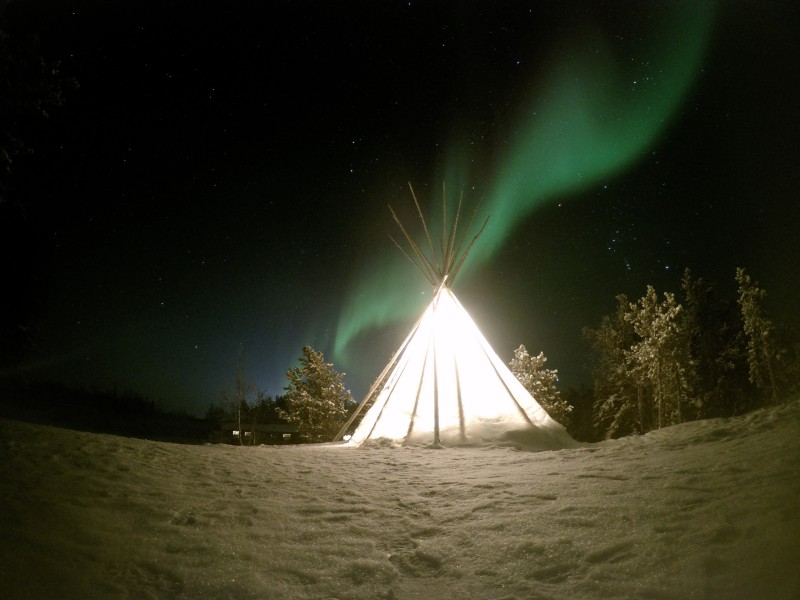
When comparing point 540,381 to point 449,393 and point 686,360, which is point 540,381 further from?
point 449,393

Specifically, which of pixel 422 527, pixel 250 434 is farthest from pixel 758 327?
pixel 250 434

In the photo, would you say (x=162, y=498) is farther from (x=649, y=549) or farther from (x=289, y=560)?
(x=649, y=549)

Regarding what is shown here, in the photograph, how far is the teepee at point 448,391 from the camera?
6.97m

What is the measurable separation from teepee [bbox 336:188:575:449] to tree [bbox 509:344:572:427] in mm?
8933

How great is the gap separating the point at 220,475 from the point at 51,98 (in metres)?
3.93

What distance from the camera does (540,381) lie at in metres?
17.0

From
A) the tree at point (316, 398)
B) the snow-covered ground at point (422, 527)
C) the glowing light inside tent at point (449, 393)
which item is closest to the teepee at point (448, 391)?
the glowing light inside tent at point (449, 393)

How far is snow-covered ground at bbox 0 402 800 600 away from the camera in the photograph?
82.5 inches

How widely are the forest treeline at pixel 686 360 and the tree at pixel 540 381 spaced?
11.1 ft

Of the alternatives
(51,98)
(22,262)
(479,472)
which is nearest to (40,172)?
(22,262)

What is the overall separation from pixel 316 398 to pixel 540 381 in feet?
28.4

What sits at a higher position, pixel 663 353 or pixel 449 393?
pixel 663 353

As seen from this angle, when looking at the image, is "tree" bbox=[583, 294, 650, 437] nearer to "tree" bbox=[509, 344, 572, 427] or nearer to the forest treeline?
the forest treeline

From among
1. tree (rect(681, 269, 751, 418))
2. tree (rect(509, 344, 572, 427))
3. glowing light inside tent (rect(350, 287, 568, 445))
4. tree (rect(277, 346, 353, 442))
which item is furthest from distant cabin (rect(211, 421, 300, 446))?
tree (rect(681, 269, 751, 418))
